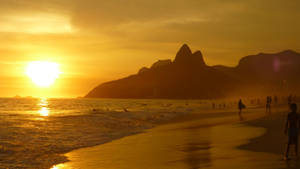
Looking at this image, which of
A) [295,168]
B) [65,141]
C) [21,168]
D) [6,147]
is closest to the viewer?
[295,168]

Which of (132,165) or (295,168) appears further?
(132,165)

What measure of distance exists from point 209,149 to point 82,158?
5694 mm

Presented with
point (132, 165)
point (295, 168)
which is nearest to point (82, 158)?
point (132, 165)

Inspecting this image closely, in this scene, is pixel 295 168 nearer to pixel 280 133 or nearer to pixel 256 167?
pixel 256 167

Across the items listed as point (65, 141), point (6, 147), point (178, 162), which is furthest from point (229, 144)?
point (6, 147)

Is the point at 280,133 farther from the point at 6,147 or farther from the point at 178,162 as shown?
the point at 6,147

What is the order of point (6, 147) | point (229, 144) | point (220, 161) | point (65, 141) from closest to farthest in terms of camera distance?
1. point (220, 161)
2. point (229, 144)
3. point (6, 147)
4. point (65, 141)

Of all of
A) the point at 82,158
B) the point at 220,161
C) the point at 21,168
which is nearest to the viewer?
the point at 220,161

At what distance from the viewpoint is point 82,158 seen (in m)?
13.7

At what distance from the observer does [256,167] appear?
9.77 meters

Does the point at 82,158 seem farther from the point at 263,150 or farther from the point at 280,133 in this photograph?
the point at 280,133

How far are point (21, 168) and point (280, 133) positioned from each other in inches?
528

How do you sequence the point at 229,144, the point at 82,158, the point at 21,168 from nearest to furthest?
the point at 21,168, the point at 82,158, the point at 229,144

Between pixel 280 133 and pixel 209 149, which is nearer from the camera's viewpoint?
pixel 209 149
